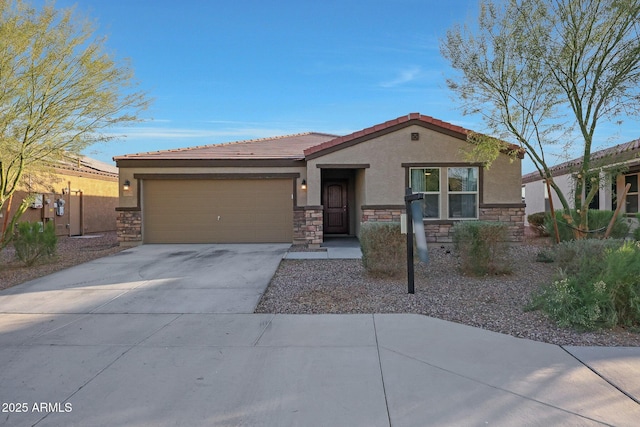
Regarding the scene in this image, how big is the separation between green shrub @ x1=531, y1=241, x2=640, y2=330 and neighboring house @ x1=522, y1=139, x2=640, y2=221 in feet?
18.6

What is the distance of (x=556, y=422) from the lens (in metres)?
3.03

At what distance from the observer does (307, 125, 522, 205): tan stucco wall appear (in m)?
12.8

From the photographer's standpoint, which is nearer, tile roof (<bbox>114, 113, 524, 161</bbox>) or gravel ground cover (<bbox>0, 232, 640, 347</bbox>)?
gravel ground cover (<bbox>0, 232, 640, 347</bbox>)

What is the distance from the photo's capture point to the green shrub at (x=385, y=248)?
309 inches

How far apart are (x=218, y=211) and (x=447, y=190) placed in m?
7.49

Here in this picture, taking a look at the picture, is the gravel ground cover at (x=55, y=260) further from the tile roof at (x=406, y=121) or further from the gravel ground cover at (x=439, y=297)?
the tile roof at (x=406, y=121)

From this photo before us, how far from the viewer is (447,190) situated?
42.4 feet

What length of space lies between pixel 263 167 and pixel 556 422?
39.2 ft

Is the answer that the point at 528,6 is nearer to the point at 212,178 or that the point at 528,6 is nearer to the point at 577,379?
the point at 577,379

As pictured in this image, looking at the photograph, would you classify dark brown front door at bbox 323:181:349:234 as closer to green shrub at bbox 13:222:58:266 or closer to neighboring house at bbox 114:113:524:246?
neighboring house at bbox 114:113:524:246

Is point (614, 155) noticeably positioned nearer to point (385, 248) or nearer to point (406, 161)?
point (406, 161)

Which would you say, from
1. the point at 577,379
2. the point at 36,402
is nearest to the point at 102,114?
the point at 36,402

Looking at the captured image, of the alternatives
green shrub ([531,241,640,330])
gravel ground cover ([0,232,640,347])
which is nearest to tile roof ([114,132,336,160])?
gravel ground cover ([0,232,640,347])

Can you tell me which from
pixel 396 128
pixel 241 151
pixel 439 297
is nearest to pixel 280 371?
pixel 439 297
